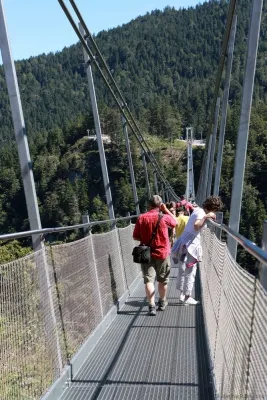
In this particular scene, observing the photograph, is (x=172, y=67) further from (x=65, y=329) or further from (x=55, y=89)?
(x=65, y=329)

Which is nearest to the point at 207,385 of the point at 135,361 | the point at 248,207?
the point at 135,361

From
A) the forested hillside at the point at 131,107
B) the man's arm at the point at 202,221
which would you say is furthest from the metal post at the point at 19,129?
the forested hillside at the point at 131,107

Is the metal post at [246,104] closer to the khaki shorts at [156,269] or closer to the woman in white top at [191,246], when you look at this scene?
Result: the woman in white top at [191,246]

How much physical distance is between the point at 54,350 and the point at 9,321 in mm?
842

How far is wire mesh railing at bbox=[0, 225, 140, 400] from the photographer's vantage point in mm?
2480

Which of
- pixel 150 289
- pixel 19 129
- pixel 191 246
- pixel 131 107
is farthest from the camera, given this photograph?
pixel 131 107

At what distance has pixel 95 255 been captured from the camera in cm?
482

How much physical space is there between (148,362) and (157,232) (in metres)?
1.79

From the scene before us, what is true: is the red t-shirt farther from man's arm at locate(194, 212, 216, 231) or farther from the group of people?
man's arm at locate(194, 212, 216, 231)

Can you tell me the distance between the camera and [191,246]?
5523 millimetres

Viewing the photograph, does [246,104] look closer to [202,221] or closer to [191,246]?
[202,221]

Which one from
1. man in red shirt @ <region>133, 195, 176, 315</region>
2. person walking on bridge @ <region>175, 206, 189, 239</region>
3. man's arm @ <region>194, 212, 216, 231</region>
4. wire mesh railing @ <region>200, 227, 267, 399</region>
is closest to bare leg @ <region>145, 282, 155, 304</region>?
man in red shirt @ <region>133, 195, 176, 315</region>

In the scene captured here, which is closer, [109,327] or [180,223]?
[109,327]

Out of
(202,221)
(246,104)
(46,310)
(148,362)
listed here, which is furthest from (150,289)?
(46,310)
